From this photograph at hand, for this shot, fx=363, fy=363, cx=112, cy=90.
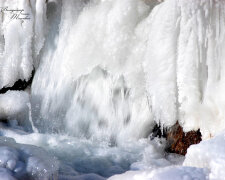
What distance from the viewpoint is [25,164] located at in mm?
2492

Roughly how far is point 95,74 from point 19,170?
7.75 ft

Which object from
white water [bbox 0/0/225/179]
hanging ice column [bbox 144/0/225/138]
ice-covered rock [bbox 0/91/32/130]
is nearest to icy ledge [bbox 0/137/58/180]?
white water [bbox 0/0/225/179]

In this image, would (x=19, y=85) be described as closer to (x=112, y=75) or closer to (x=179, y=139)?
(x=112, y=75)

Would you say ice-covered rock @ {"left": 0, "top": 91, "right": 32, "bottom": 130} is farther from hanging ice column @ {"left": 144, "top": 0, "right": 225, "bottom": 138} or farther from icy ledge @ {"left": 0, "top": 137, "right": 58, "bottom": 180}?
icy ledge @ {"left": 0, "top": 137, "right": 58, "bottom": 180}

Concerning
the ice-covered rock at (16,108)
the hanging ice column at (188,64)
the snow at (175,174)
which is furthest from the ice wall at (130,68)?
the snow at (175,174)

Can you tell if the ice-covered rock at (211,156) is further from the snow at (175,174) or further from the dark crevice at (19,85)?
the dark crevice at (19,85)

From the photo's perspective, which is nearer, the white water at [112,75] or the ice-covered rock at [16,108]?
the white water at [112,75]

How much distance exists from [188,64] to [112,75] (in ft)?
3.92

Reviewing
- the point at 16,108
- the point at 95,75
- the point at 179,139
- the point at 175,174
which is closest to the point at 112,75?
the point at 95,75

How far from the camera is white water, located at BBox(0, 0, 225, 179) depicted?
11.4ft

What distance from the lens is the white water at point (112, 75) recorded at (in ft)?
11.4

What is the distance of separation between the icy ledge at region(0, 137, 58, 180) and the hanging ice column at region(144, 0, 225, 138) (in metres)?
1.51

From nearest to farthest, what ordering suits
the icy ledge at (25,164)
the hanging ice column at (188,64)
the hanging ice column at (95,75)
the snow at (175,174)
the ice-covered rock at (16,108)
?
1. the snow at (175,174)
2. the icy ledge at (25,164)
3. the hanging ice column at (188,64)
4. the hanging ice column at (95,75)
5. the ice-covered rock at (16,108)

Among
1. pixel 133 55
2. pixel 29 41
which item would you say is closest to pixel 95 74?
pixel 133 55
